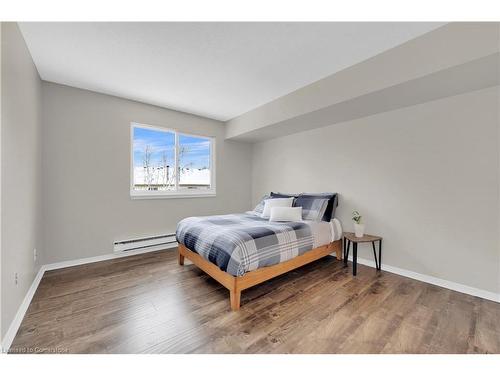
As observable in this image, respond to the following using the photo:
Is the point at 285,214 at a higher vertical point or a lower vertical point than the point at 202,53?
lower

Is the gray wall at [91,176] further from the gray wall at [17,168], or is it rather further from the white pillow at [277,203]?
the white pillow at [277,203]

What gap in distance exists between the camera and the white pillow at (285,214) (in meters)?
2.90

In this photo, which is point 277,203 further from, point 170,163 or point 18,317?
point 18,317

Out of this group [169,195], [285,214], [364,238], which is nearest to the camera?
[364,238]

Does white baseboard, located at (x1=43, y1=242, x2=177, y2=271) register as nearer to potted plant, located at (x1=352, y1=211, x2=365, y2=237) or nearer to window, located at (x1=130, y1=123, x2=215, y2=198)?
window, located at (x1=130, y1=123, x2=215, y2=198)

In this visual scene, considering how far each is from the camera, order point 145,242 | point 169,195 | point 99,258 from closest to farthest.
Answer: point 99,258 < point 145,242 < point 169,195

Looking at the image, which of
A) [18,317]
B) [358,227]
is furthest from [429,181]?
[18,317]

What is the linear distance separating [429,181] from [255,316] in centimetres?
251

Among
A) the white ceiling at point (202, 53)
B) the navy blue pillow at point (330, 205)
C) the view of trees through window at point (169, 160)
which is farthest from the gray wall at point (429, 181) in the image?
the view of trees through window at point (169, 160)

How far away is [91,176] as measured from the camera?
299 cm

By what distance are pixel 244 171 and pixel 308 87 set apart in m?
2.44

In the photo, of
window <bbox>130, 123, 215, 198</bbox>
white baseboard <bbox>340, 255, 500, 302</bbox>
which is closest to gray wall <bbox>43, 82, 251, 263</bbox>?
window <bbox>130, 123, 215, 198</bbox>
